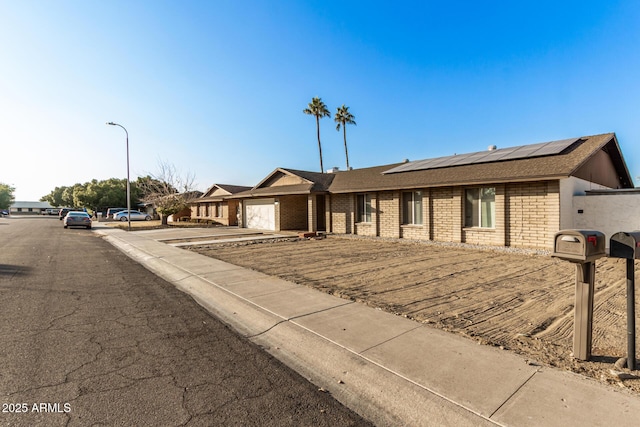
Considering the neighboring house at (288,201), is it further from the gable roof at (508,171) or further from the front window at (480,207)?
the front window at (480,207)

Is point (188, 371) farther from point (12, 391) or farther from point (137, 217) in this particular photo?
point (137, 217)

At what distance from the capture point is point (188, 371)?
3.40m

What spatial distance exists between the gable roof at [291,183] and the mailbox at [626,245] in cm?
1674

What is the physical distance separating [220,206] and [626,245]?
3321 cm

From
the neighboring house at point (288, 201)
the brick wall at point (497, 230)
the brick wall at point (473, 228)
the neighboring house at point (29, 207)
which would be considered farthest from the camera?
the neighboring house at point (29, 207)

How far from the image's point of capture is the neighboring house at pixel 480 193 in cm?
1137

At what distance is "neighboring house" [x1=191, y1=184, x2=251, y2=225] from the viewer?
31391 mm

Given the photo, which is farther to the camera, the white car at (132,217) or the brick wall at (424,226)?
the white car at (132,217)

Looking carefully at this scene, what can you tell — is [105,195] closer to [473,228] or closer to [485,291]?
[473,228]

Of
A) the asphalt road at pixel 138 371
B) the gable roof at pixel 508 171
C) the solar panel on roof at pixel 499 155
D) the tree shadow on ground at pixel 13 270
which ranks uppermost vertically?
the solar panel on roof at pixel 499 155

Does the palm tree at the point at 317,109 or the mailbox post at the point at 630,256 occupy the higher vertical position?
the palm tree at the point at 317,109

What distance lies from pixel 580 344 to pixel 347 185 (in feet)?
50.9

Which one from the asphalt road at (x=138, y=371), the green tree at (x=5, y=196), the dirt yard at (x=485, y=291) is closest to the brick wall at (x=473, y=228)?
the dirt yard at (x=485, y=291)

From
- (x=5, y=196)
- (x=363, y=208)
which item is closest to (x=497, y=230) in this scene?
(x=363, y=208)
